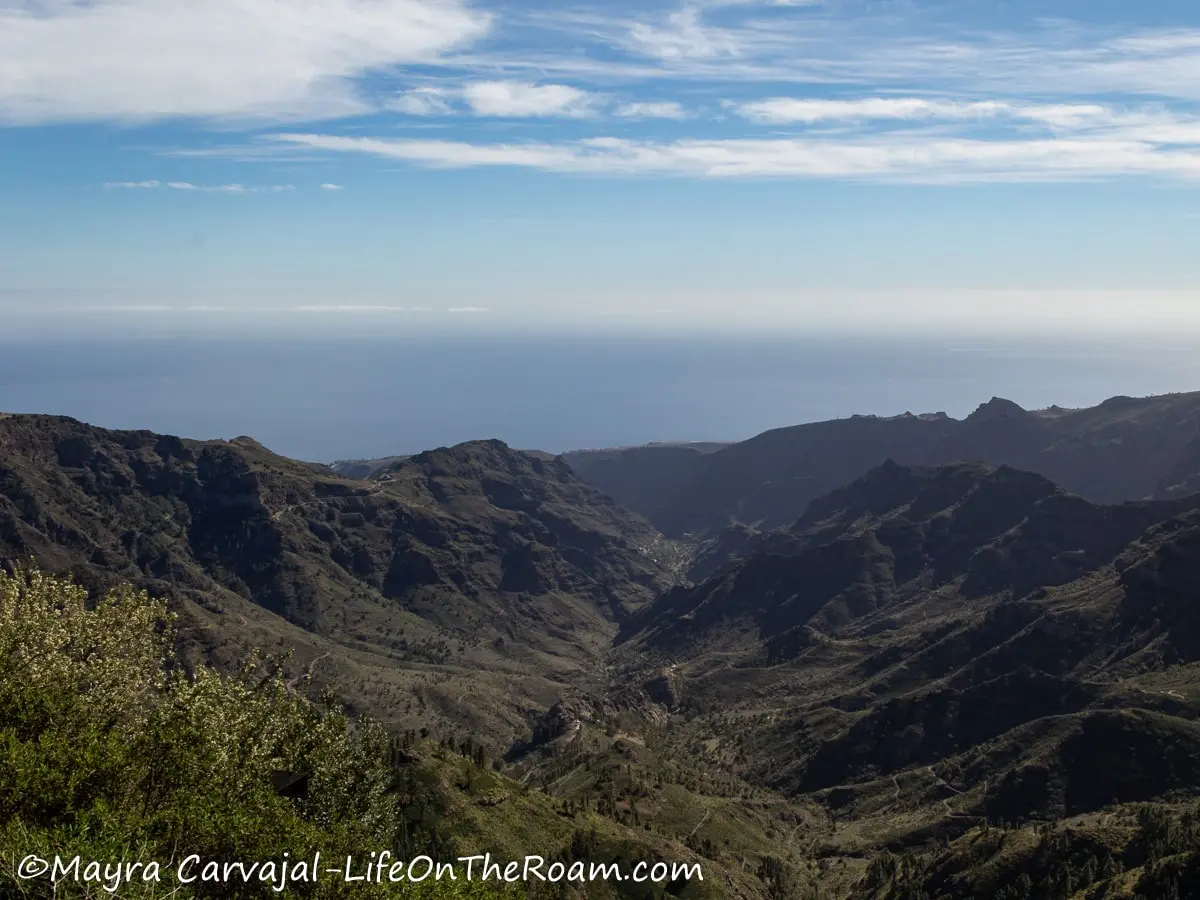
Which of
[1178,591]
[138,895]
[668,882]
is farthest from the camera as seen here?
[1178,591]

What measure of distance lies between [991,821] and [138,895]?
415 feet

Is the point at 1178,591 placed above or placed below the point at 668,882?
above

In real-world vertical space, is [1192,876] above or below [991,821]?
above

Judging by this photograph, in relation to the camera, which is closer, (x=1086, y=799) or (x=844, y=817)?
(x=1086, y=799)

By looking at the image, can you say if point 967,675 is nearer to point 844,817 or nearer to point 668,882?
point 844,817

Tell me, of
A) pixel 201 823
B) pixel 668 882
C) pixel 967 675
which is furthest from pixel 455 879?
pixel 967 675

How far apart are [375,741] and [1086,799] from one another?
359 feet

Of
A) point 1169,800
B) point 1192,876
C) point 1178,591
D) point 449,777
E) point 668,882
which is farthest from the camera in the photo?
point 1178,591

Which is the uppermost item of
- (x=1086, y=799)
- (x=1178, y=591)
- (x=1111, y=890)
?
(x=1178, y=591)

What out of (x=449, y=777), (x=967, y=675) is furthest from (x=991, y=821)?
(x=449, y=777)

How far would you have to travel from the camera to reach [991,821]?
12388 centimetres

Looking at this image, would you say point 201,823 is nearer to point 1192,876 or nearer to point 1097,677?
point 1192,876

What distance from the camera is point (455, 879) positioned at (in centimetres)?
3506

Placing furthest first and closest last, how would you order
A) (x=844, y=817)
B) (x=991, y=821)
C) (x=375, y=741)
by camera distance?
(x=844, y=817) < (x=991, y=821) < (x=375, y=741)
